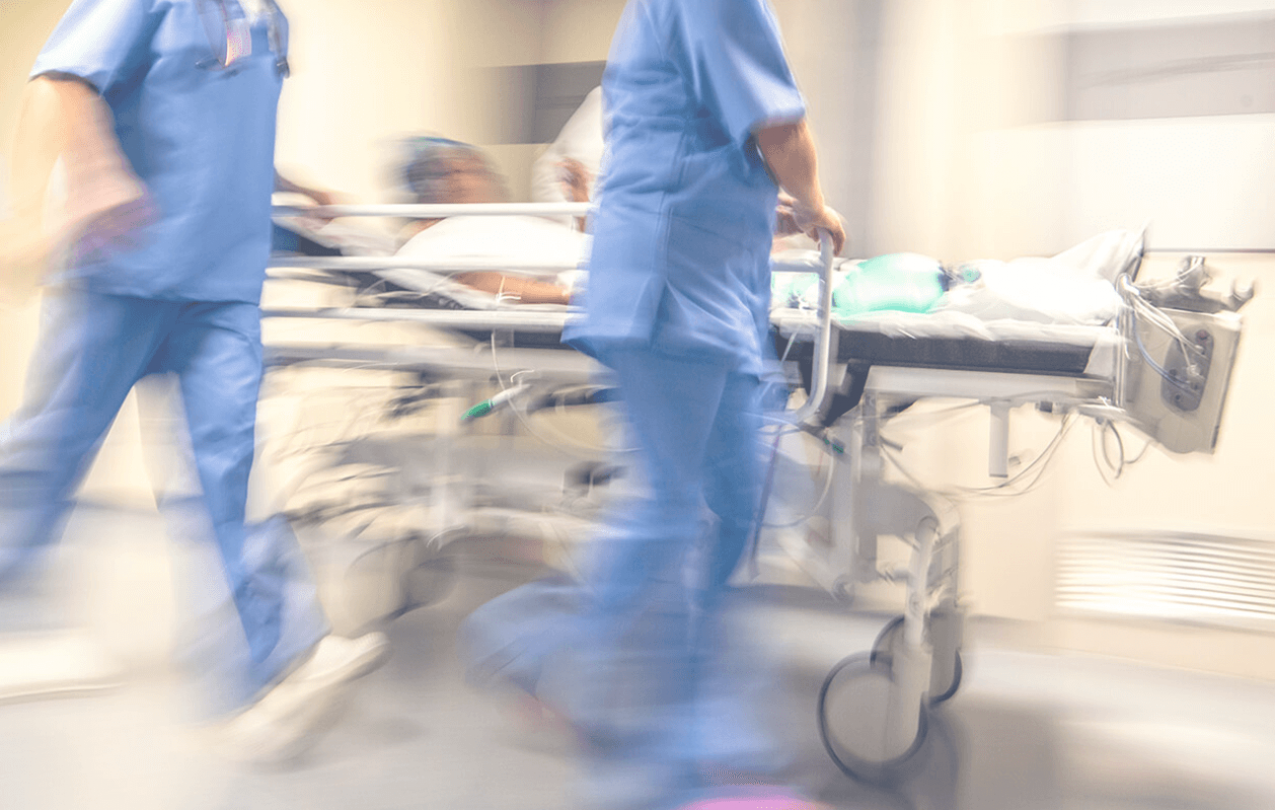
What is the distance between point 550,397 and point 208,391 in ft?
3.08

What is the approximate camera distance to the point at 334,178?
2910 millimetres

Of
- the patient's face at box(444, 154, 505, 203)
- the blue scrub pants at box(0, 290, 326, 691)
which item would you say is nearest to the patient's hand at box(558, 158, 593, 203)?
the patient's face at box(444, 154, 505, 203)

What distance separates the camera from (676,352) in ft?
3.38

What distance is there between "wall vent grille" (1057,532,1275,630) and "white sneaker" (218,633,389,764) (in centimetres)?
167

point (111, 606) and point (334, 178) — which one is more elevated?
point (334, 178)

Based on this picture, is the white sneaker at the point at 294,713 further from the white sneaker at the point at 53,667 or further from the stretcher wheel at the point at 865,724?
the stretcher wheel at the point at 865,724

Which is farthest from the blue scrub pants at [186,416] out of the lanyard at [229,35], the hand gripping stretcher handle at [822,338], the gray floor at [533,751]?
the hand gripping stretcher handle at [822,338]

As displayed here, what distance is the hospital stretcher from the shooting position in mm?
1286

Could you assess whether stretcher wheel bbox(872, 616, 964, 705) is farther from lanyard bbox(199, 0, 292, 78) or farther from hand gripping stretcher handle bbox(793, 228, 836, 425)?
lanyard bbox(199, 0, 292, 78)

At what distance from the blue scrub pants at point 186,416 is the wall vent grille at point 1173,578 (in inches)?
68.4

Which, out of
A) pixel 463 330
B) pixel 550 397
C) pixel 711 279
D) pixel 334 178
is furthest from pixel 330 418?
pixel 711 279

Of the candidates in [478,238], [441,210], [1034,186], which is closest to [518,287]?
[478,238]

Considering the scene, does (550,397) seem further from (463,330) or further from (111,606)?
(111,606)

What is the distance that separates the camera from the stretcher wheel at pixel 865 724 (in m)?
1.34
